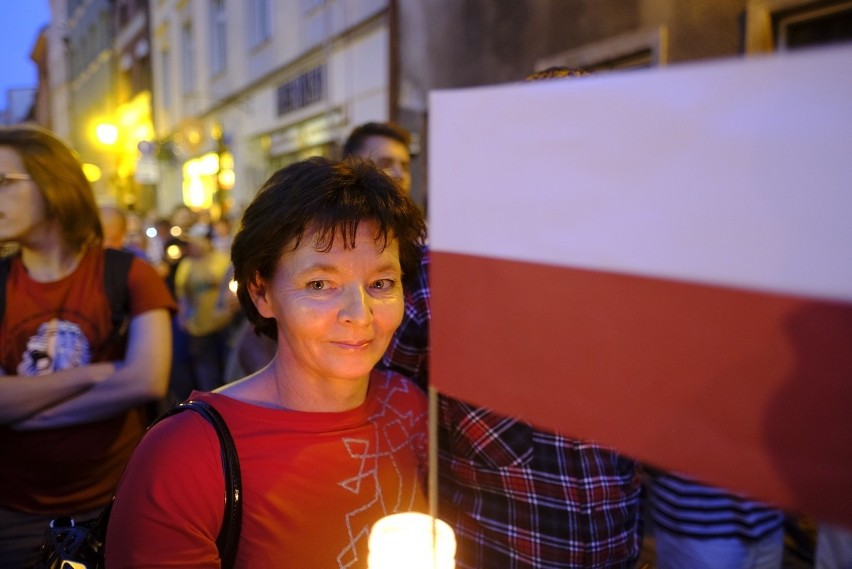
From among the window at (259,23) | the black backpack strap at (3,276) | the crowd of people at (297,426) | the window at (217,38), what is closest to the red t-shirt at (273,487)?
the crowd of people at (297,426)

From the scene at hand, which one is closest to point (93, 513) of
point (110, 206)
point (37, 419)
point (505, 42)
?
point (37, 419)

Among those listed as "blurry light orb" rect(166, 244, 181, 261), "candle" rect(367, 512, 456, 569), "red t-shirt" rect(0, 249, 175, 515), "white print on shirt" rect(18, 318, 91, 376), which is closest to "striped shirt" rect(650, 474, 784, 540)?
"candle" rect(367, 512, 456, 569)

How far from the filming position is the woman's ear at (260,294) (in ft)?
4.28

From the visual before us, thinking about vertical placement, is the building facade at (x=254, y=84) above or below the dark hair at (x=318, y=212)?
above

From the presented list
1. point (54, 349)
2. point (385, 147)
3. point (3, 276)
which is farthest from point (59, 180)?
point (385, 147)

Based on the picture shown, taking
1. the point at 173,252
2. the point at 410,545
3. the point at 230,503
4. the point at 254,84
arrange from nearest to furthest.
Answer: the point at 410,545 → the point at 230,503 → the point at 173,252 → the point at 254,84

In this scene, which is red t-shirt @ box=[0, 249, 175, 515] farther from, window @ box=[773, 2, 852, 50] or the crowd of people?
window @ box=[773, 2, 852, 50]

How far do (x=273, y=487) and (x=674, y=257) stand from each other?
32.6 inches

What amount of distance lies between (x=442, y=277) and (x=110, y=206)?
4100 mm

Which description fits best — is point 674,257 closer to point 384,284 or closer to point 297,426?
point 384,284

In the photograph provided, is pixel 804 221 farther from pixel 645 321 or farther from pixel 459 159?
pixel 459 159

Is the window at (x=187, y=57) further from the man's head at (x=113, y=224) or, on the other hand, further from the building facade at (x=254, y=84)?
the man's head at (x=113, y=224)

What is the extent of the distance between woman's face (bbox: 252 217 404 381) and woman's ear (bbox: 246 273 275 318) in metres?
0.07

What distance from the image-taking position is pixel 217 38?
1465 cm
